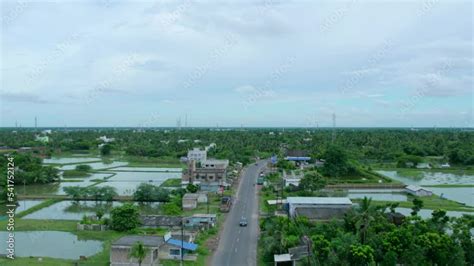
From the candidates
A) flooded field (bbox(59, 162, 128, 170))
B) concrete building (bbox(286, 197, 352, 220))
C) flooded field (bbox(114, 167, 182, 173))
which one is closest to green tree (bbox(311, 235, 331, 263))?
concrete building (bbox(286, 197, 352, 220))

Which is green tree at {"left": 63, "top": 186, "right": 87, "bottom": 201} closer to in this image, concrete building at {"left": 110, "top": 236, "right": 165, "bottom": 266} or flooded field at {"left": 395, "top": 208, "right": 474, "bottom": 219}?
concrete building at {"left": 110, "top": 236, "right": 165, "bottom": 266}

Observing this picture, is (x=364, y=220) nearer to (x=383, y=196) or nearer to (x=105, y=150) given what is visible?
(x=383, y=196)

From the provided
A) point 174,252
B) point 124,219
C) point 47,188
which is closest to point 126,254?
point 174,252

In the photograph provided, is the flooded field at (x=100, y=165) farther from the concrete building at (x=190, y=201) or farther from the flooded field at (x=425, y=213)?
the flooded field at (x=425, y=213)

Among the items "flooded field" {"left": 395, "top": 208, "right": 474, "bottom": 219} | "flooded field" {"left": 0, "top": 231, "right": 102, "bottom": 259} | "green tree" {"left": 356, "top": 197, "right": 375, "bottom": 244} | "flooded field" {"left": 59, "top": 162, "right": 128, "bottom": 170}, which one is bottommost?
"flooded field" {"left": 0, "top": 231, "right": 102, "bottom": 259}

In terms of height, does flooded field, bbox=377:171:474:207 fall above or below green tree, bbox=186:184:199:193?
below
